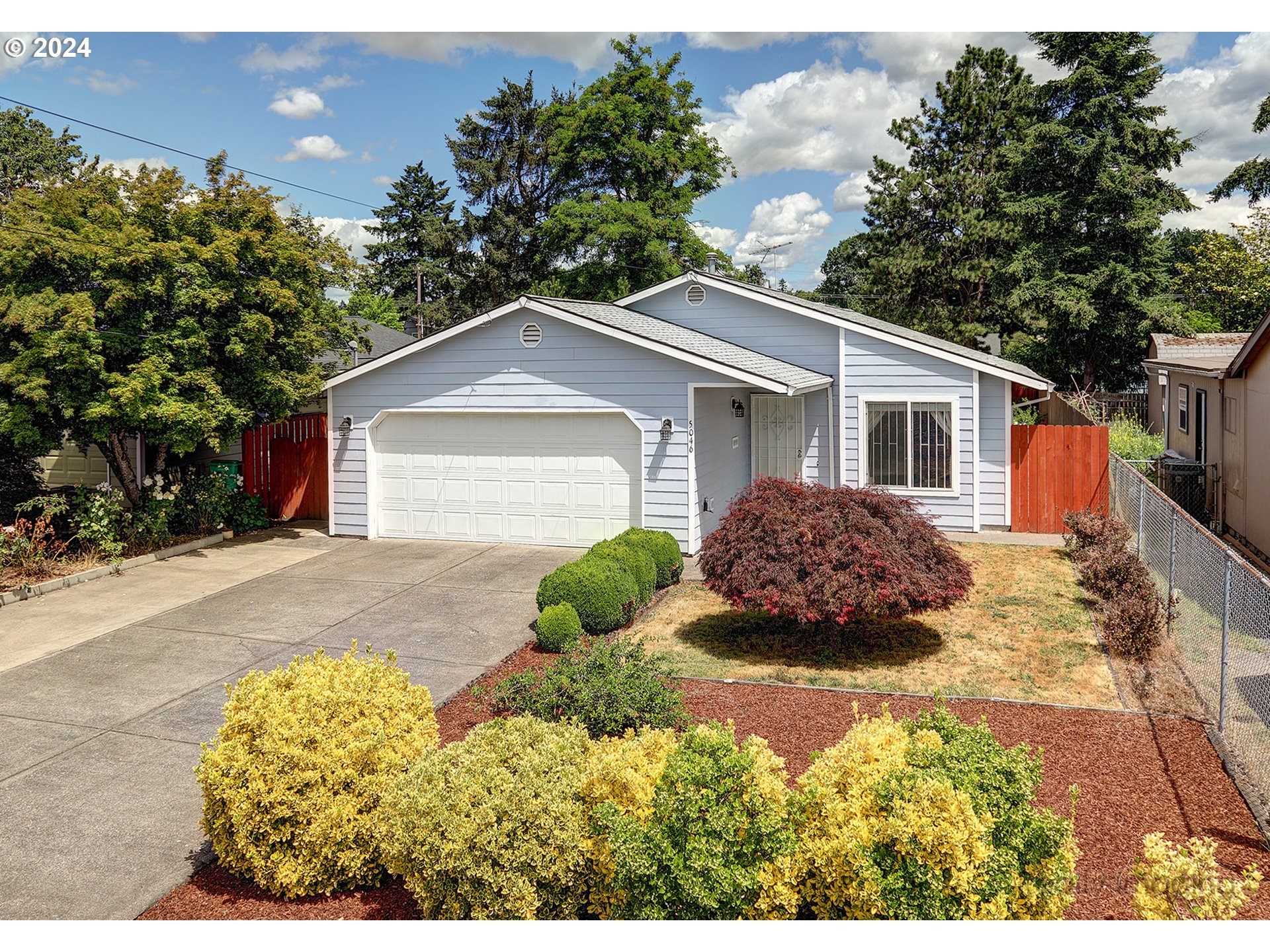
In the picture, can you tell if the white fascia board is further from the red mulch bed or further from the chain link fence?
the chain link fence

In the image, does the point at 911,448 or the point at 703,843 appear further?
the point at 911,448

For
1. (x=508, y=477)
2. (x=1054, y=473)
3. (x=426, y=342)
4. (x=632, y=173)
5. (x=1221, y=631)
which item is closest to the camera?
(x=1221, y=631)

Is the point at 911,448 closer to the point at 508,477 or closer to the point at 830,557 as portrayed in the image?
the point at 508,477

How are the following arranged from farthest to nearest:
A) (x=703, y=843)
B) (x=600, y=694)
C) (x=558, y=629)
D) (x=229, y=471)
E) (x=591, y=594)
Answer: (x=229, y=471), (x=591, y=594), (x=558, y=629), (x=600, y=694), (x=703, y=843)

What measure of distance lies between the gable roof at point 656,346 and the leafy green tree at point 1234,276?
82.1 ft

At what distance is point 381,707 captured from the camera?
5.43m

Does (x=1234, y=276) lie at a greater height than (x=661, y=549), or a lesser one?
greater

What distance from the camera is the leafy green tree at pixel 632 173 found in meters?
30.6

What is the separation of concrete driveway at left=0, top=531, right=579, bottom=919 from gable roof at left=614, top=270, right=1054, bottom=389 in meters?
6.29

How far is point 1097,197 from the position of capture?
28.7 m

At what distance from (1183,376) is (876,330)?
32.0 ft
